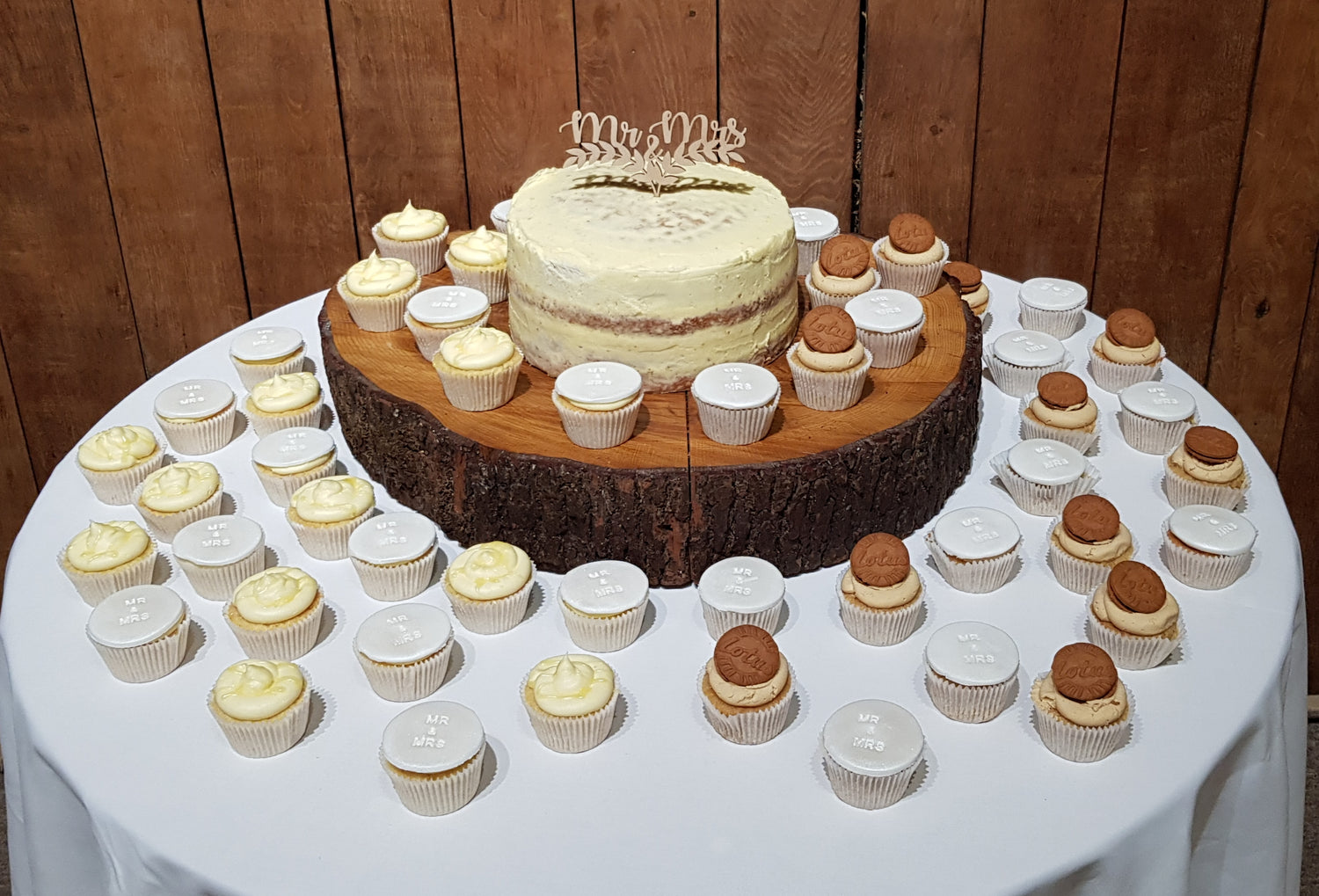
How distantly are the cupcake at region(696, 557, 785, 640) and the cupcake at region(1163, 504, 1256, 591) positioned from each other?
0.78 m

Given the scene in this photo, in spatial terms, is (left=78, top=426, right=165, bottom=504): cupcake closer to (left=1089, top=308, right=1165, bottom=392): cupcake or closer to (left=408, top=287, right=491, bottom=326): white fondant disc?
(left=408, top=287, right=491, bottom=326): white fondant disc

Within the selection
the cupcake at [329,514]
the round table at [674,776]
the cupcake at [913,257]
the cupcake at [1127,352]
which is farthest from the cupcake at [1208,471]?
the cupcake at [329,514]

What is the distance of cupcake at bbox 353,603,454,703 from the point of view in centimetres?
223

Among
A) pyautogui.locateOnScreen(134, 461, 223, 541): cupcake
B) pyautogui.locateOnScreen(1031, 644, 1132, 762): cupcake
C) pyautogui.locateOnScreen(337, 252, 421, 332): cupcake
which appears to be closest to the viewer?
pyautogui.locateOnScreen(1031, 644, 1132, 762): cupcake

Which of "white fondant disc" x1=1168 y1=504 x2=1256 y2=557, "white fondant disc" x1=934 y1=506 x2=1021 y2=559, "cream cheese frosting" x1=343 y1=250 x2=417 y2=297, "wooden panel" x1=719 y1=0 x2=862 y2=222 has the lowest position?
"white fondant disc" x1=934 y1=506 x2=1021 y2=559

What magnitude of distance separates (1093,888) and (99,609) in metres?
1.81

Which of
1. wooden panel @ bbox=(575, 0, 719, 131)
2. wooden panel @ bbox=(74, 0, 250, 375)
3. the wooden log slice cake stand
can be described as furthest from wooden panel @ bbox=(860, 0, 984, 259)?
wooden panel @ bbox=(74, 0, 250, 375)

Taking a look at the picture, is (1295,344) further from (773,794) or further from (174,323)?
(174,323)

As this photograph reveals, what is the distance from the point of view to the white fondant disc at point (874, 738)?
1.98m

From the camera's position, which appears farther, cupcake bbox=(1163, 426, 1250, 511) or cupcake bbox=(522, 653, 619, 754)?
cupcake bbox=(1163, 426, 1250, 511)

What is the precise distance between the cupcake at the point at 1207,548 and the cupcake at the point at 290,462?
1775 mm

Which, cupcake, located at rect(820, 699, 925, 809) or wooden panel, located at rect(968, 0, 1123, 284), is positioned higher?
wooden panel, located at rect(968, 0, 1123, 284)

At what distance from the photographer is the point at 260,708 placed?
2105 mm

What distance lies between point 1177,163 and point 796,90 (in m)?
1.13
